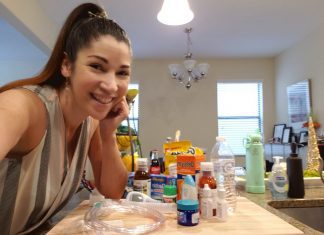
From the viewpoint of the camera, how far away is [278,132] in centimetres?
457

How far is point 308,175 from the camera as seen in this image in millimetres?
1355

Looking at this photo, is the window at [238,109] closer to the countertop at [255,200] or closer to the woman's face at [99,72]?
the countertop at [255,200]

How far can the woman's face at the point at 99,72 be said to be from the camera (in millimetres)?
769

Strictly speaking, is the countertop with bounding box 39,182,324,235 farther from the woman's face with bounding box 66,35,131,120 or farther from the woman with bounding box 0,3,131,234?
the woman's face with bounding box 66,35,131,120

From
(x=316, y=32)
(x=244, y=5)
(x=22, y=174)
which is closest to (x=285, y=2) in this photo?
(x=244, y=5)

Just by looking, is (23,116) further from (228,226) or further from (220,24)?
(220,24)

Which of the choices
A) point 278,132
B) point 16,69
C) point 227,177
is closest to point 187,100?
point 278,132

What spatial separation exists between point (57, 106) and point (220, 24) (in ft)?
10.0

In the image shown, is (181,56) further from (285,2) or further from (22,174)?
(22,174)

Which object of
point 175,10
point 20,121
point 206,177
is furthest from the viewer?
point 175,10

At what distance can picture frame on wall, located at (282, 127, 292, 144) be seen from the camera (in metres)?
4.16

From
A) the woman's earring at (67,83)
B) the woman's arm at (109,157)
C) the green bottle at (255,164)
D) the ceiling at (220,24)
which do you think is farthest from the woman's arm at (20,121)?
the ceiling at (220,24)

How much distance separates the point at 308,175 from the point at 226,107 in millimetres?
3675

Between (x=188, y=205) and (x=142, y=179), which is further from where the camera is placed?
(x=142, y=179)
